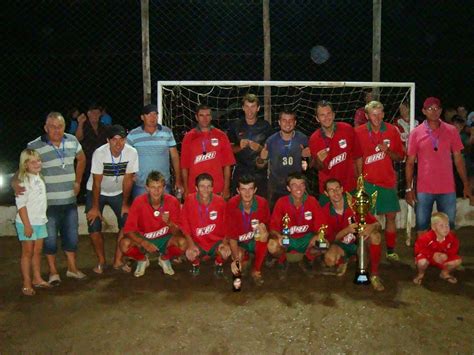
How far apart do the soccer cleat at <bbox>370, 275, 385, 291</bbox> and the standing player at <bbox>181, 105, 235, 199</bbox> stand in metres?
1.98

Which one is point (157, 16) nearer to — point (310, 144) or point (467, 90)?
point (310, 144)

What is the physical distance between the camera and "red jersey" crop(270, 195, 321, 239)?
5.93 m

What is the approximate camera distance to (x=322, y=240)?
19.0 ft

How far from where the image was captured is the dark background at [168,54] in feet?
43.3

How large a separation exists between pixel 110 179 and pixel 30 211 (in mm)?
985

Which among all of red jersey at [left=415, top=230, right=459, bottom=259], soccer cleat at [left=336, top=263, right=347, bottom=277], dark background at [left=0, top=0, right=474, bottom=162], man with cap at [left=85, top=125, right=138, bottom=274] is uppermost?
dark background at [left=0, top=0, right=474, bottom=162]

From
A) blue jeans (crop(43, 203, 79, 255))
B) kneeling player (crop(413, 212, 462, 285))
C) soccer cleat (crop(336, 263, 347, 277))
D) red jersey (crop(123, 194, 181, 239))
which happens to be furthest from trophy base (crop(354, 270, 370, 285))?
blue jeans (crop(43, 203, 79, 255))

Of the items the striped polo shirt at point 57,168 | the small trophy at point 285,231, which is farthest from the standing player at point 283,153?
the striped polo shirt at point 57,168

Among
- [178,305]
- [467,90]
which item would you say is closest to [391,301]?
[178,305]

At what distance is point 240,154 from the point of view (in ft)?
22.0

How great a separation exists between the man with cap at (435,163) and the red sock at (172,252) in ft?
8.84

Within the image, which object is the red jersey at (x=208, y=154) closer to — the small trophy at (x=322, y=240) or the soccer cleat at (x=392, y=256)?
the small trophy at (x=322, y=240)

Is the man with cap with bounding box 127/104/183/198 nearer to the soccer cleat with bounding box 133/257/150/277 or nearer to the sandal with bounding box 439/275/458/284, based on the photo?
the soccer cleat with bounding box 133/257/150/277

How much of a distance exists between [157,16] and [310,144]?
678 cm
